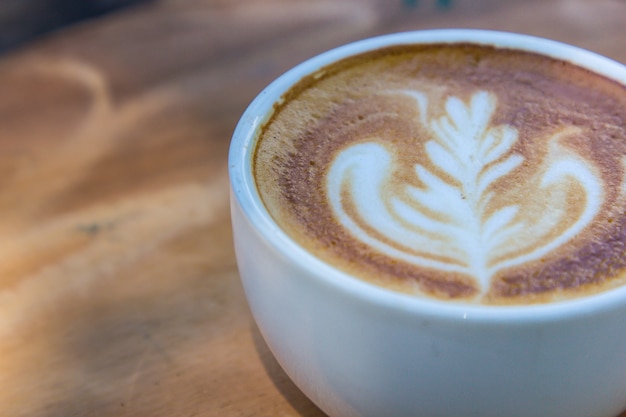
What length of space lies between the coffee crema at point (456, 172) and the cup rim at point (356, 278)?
14 mm

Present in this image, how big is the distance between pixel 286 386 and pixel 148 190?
1.85 feet

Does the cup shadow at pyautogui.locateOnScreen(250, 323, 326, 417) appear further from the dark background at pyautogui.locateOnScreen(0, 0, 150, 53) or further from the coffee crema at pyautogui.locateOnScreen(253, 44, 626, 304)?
the dark background at pyautogui.locateOnScreen(0, 0, 150, 53)

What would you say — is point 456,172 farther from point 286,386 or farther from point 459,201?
point 286,386

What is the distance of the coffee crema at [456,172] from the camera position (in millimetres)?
726

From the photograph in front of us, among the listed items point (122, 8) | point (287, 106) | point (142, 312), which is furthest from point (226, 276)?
point (122, 8)

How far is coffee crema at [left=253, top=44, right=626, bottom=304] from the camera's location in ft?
2.38

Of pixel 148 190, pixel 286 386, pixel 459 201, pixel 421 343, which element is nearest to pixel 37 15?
pixel 148 190

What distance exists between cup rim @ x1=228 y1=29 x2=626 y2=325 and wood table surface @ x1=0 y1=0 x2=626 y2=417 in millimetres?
326

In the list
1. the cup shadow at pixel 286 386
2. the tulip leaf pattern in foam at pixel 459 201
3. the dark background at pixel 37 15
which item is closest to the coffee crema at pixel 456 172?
the tulip leaf pattern in foam at pixel 459 201

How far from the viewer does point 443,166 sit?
88 cm

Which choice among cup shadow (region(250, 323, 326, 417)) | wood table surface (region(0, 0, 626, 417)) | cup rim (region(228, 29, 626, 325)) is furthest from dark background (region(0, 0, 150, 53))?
cup shadow (region(250, 323, 326, 417))

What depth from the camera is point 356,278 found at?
2.24ft

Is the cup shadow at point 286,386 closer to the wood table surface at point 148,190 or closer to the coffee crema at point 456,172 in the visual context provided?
the wood table surface at point 148,190

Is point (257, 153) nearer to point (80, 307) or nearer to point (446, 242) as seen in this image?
point (446, 242)
